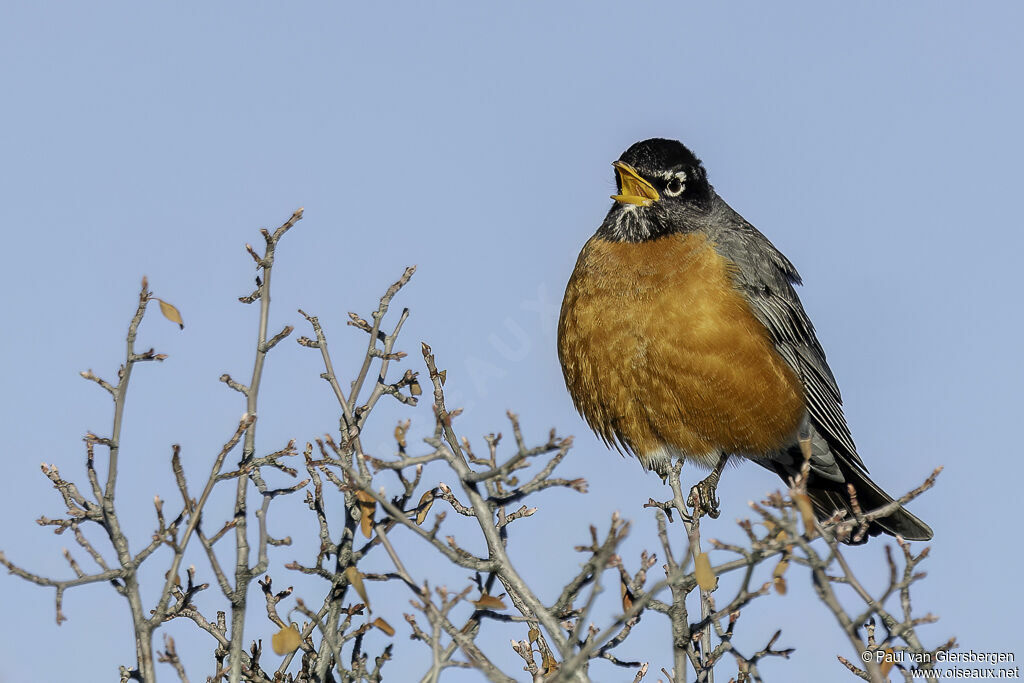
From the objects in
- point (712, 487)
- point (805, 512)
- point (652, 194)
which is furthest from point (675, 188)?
point (805, 512)

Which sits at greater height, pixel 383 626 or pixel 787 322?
pixel 787 322

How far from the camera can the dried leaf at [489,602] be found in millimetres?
3805

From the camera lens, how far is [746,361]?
672 centimetres

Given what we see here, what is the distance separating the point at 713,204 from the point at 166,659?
4.95m

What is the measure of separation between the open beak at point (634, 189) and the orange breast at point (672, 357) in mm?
340

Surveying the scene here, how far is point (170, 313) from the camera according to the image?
407 centimetres

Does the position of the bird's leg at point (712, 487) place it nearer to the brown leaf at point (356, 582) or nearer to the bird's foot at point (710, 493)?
the bird's foot at point (710, 493)

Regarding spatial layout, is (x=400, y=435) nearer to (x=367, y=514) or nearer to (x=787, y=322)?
(x=367, y=514)

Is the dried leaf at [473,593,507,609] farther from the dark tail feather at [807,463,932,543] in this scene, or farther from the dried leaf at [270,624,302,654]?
the dark tail feather at [807,463,932,543]

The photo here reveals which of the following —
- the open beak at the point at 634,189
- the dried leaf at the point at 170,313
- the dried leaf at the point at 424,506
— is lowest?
the dried leaf at the point at 424,506

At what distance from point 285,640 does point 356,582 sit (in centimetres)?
33

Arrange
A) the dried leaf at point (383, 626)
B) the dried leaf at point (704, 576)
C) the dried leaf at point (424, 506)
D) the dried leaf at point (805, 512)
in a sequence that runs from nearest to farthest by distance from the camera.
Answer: the dried leaf at point (805, 512)
the dried leaf at point (704, 576)
the dried leaf at point (383, 626)
the dried leaf at point (424, 506)

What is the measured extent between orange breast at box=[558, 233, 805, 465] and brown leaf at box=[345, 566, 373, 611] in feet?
10.2

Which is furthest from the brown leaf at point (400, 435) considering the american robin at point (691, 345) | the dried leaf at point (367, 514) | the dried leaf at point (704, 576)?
the american robin at point (691, 345)
